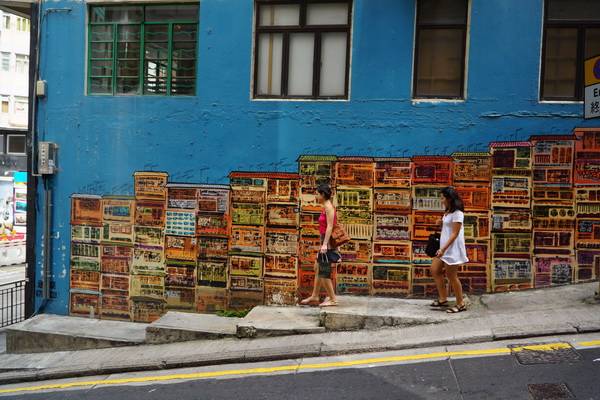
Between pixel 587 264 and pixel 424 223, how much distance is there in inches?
98.7

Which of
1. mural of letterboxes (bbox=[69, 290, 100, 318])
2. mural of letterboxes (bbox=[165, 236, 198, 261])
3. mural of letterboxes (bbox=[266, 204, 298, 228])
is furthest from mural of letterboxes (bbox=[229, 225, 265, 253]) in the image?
mural of letterboxes (bbox=[69, 290, 100, 318])

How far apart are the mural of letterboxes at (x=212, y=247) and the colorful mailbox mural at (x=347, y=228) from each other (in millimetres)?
20

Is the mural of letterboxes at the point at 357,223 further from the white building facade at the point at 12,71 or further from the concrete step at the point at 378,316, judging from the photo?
the white building facade at the point at 12,71

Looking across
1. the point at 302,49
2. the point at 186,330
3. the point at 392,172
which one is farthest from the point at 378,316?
the point at 302,49

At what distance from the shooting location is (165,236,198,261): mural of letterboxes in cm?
966

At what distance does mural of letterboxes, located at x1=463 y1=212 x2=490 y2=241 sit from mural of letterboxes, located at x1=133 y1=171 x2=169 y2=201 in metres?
5.12

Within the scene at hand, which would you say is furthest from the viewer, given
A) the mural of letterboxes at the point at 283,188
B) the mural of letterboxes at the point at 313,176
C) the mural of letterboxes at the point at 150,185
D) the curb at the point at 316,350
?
the mural of letterboxes at the point at 150,185

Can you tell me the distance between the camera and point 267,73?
9.52m

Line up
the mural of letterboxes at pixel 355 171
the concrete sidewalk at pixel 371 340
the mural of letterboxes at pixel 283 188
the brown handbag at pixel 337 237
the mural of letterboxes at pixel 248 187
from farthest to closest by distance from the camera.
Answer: the mural of letterboxes at pixel 248 187, the mural of letterboxes at pixel 283 188, the mural of letterboxes at pixel 355 171, the brown handbag at pixel 337 237, the concrete sidewalk at pixel 371 340

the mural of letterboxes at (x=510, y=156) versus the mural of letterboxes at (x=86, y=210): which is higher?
the mural of letterboxes at (x=510, y=156)

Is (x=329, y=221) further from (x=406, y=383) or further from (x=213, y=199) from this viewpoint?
(x=406, y=383)

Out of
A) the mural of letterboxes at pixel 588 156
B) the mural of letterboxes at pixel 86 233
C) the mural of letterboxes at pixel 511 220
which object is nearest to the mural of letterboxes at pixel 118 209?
the mural of letterboxes at pixel 86 233

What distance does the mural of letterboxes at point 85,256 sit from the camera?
10141 mm

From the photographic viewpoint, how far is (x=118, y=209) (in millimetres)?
10023
